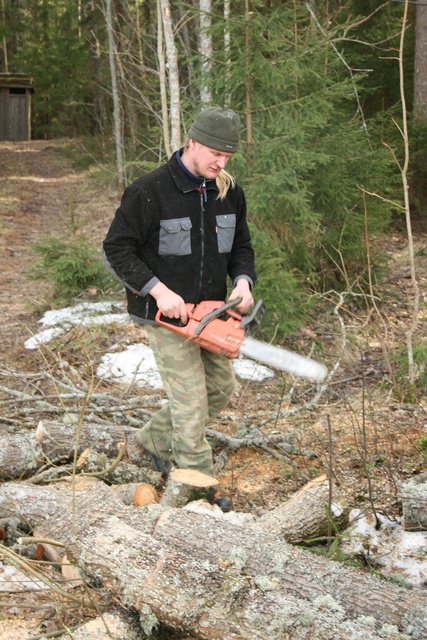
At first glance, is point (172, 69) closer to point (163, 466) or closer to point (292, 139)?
point (292, 139)

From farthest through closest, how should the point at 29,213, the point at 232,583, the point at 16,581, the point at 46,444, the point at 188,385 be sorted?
the point at 29,213 < the point at 46,444 < the point at 188,385 < the point at 16,581 < the point at 232,583

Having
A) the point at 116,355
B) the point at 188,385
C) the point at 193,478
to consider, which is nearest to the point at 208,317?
the point at 188,385

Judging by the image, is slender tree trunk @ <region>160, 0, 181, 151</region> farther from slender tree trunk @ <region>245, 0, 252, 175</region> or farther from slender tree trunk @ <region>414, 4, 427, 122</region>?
slender tree trunk @ <region>414, 4, 427, 122</region>

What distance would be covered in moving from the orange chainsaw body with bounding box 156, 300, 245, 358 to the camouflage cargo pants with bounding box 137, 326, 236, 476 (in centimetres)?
18

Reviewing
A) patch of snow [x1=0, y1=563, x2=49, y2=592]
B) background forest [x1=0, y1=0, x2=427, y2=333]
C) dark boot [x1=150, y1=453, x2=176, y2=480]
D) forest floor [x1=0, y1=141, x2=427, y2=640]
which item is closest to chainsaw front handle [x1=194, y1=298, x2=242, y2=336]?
forest floor [x1=0, y1=141, x2=427, y2=640]

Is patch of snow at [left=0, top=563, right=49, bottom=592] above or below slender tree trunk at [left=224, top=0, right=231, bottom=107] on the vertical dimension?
below

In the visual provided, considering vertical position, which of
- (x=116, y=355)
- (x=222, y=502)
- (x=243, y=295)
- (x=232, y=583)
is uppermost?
(x=243, y=295)

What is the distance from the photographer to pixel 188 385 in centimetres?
399

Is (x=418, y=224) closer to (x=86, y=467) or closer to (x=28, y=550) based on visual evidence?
(x=86, y=467)

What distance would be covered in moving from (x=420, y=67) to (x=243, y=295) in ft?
35.7

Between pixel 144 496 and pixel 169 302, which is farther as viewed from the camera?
pixel 144 496

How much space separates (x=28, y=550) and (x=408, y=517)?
6.57 feet

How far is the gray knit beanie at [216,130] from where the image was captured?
364cm

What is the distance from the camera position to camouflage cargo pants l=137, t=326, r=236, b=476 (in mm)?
3971
